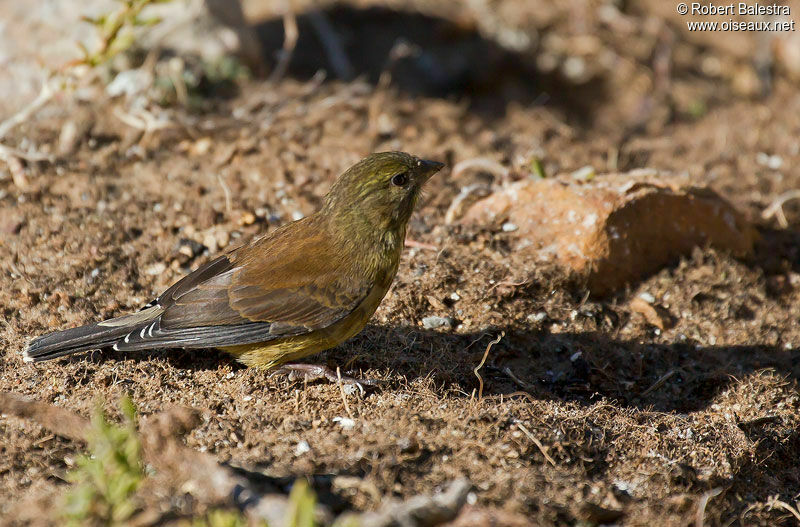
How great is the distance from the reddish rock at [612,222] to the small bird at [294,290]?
3.63 ft

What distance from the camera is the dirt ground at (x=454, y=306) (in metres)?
3.90

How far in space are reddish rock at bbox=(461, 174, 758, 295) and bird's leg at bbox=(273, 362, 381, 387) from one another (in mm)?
1754

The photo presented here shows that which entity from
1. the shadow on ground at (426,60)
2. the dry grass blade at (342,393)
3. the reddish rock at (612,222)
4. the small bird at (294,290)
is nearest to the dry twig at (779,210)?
the reddish rock at (612,222)

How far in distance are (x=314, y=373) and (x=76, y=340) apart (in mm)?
1293

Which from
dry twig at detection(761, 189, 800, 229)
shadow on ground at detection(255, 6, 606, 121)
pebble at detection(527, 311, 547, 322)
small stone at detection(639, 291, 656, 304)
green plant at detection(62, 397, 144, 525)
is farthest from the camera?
shadow on ground at detection(255, 6, 606, 121)

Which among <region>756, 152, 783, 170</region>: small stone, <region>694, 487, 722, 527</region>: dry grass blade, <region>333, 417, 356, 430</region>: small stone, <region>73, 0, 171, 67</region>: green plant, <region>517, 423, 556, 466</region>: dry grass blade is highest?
<region>73, 0, 171, 67</region>: green plant

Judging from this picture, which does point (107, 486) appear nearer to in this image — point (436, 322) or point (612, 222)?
point (436, 322)

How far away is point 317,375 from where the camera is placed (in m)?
4.64

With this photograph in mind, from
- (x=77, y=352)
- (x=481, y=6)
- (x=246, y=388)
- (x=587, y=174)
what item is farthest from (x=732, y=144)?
(x=77, y=352)

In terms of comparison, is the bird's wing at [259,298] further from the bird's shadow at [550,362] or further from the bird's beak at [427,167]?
the bird's beak at [427,167]

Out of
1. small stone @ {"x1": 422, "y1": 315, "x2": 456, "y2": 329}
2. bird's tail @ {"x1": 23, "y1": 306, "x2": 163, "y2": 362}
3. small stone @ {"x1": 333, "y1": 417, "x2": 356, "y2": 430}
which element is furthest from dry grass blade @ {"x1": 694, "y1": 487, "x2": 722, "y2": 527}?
bird's tail @ {"x1": 23, "y1": 306, "x2": 163, "y2": 362}

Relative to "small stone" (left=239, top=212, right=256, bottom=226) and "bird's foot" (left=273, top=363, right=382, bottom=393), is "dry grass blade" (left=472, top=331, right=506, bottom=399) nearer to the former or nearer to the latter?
"bird's foot" (left=273, top=363, right=382, bottom=393)

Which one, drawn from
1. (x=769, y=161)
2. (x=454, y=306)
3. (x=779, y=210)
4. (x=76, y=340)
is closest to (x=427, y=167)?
(x=454, y=306)

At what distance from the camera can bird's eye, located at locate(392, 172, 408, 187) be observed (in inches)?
196
